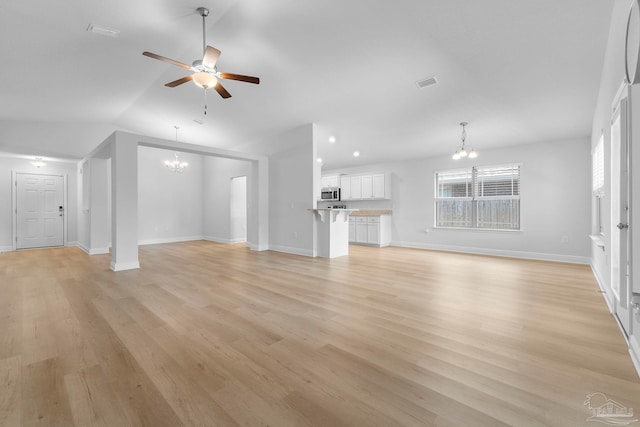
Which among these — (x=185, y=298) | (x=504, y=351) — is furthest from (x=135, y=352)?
(x=504, y=351)

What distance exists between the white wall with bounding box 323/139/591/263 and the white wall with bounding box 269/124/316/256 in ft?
10.4

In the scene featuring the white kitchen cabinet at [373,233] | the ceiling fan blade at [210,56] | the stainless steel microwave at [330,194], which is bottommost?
the white kitchen cabinet at [373,233]

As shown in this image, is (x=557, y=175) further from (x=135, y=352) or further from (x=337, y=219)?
(x=135, y=352)

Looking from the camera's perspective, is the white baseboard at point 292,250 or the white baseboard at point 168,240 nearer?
the white baseboard at point 292,250

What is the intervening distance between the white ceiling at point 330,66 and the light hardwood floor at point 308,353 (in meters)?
2.79

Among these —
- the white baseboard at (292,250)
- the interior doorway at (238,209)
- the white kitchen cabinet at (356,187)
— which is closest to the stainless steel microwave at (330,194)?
the white kitchen cabinet at (356,187)

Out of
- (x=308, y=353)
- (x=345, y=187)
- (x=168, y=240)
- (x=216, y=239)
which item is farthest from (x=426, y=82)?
(x=168, y=240)

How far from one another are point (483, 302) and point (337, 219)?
3388mm

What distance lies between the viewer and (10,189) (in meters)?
6.72

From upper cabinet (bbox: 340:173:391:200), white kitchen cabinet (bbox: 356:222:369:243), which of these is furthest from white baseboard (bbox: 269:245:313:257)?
upper cabinet (bbox: 340:173:391:200)

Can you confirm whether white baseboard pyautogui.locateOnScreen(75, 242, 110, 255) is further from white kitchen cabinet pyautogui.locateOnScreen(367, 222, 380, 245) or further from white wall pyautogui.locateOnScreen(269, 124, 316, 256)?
white kitchen cabinet pyautogui.locateOnScreen(367, 222, 380, 245)

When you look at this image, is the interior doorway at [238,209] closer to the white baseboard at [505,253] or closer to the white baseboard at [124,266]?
the white baseboard at [124,266]

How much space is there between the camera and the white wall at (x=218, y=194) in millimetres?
8250

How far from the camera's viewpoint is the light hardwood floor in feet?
4.40
